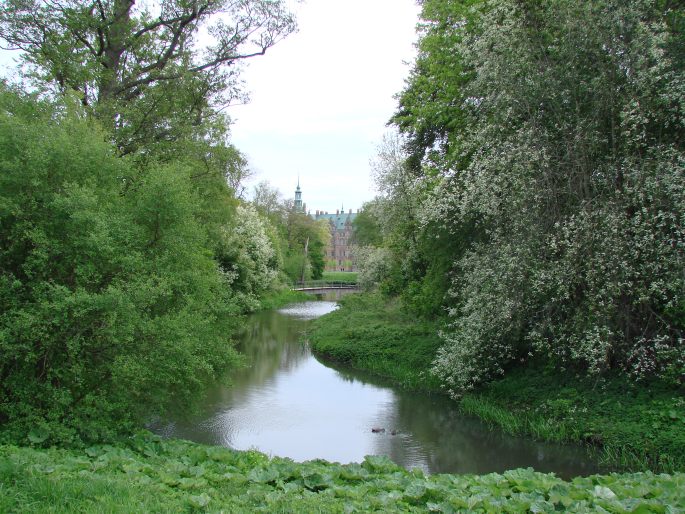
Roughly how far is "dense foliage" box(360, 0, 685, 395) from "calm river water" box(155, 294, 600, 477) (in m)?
1.52

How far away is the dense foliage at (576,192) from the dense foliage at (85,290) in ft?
20.9

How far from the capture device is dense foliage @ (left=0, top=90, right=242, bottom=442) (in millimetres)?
7738

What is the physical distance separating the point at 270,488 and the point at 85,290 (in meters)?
4.05

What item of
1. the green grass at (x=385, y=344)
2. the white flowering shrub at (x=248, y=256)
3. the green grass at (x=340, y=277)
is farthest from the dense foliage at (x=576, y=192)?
the green grass at (x=340, y=277)

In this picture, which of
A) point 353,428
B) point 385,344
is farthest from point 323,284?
point 353,428

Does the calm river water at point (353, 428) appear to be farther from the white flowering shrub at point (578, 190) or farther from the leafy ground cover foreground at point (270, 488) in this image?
the leafy ground cover foreground at point (270, 488)

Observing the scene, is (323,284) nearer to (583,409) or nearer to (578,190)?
(583,409)

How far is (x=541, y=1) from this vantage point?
1242 cm

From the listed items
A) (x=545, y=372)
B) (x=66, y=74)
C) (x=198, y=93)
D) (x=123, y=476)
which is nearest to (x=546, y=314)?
(x=545, y=372)

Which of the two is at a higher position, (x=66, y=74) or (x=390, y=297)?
(x=66, y=74)

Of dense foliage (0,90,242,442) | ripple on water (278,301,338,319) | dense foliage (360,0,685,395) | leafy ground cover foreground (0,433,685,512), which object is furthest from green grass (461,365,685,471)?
ripple on water (278,301,338,319)

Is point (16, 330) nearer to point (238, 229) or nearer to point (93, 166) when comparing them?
point (93, 166)

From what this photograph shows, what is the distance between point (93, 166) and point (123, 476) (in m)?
5.04

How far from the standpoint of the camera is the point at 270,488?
5961 millimetres
